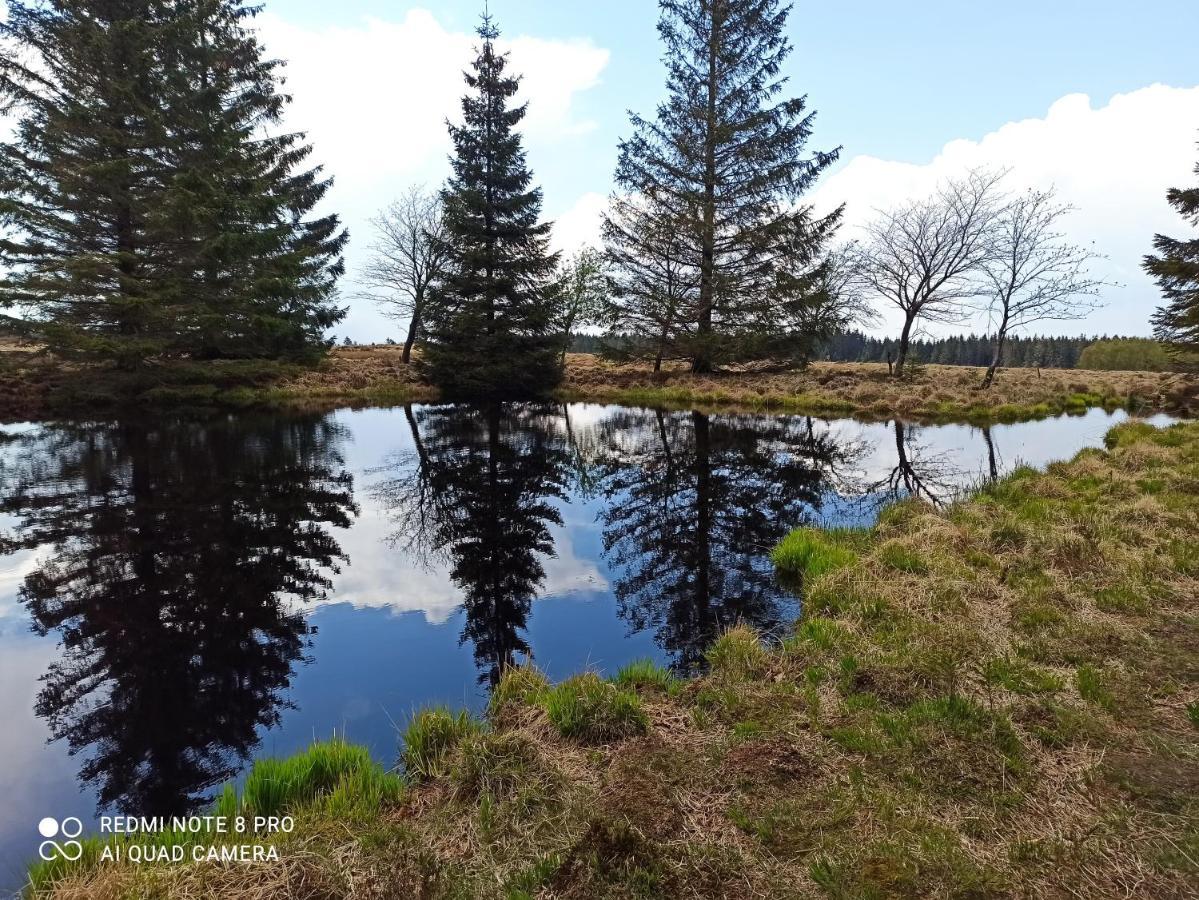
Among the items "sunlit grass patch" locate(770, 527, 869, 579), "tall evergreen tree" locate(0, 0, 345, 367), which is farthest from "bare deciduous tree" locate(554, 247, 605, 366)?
"sunlit grass patch" locate(770, 527, 869, 579)

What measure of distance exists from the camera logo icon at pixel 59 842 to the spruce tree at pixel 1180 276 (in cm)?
2816

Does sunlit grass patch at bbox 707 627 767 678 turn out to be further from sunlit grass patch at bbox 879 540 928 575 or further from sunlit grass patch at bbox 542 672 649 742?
sunlit grass patch at bbox 879 540 928 575

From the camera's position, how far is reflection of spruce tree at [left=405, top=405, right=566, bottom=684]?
5691 millimetres

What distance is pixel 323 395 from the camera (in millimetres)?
25969

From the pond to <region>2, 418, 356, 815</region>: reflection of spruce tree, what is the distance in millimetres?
25

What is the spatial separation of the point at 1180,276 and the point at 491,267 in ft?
88.0

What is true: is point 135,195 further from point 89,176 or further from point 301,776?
point 301,776

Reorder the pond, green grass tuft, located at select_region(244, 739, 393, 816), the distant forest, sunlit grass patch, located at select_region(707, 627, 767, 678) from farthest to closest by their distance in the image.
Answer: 1. the distant forest
2. sunlit grass patch, located at select_region(707, 627, 767, 678)
3. the pond
4. green grass tuft, located at select_region(244, 739, 393, 816)

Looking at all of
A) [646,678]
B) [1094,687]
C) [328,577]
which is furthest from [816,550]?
[328,577]

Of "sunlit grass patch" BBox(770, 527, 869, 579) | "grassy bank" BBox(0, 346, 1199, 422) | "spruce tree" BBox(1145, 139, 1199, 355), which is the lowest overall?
"sunlit grass patch" BBox(770, 527, 869, 579)

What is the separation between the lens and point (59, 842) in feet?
9.22

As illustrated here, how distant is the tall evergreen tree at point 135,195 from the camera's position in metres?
19.9

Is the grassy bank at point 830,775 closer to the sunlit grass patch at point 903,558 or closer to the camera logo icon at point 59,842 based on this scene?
the camera logo icon at point 59,842

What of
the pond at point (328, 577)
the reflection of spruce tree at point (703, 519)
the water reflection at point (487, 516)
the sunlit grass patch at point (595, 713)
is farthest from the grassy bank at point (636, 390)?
the sunlit grass patch at point (595, 713)
